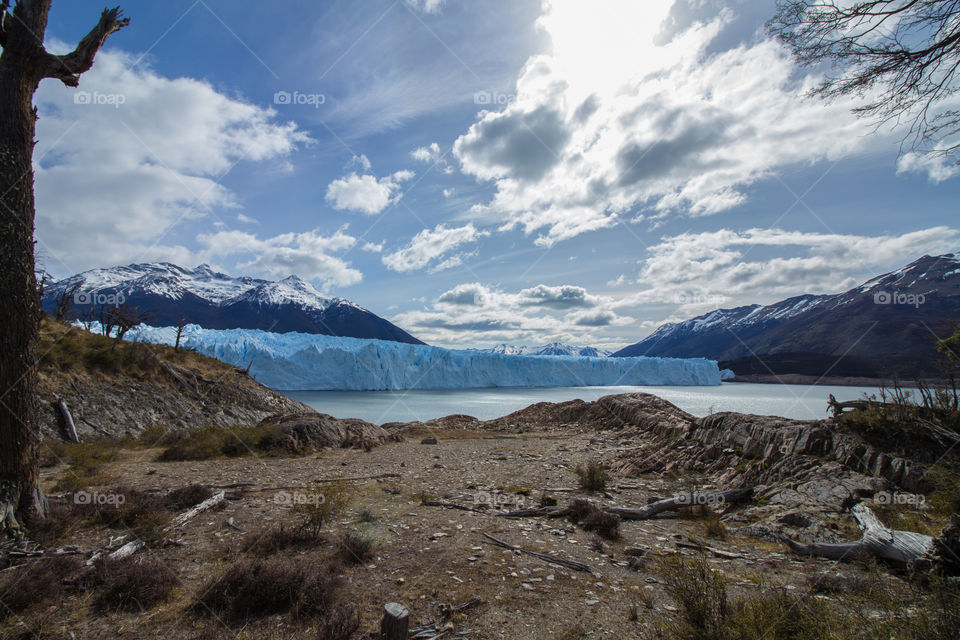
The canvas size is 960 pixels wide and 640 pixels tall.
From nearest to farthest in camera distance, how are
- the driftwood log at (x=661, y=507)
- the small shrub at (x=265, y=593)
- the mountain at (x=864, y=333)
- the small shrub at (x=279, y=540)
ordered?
1. the small shrub at (x=265, y=593)
2. the small shrub at (x=279, y=540)
3. the driftwood log at (x=661, y=507)
4. the mountain at (x=864, y=333)

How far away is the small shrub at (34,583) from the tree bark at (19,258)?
902 mm

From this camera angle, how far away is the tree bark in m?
4.61

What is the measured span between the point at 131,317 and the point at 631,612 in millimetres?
30202

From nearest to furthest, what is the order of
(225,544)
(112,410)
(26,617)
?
(26,617), (225,544), (112,410)

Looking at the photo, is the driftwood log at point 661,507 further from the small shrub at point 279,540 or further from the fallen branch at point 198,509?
the fallen branch at point 198,509

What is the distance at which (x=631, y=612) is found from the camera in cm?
363

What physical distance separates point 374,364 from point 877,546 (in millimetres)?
57410

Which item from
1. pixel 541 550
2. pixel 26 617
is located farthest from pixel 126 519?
pixel 541 550

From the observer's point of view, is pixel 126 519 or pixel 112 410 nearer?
pixel 126 519

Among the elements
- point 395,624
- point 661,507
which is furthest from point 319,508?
point 661,507

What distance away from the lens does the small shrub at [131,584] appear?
3623 millimetres

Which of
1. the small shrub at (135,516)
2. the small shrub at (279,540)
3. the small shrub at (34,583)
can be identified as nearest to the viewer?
the small shrub at (34,583)

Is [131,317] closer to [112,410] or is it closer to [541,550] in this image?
[112,410]

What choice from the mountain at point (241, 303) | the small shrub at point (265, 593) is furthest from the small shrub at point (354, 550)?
the mountain at point (241, 303)
